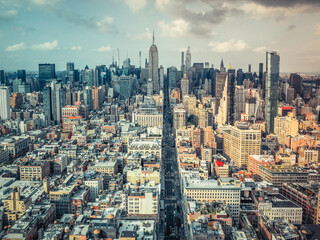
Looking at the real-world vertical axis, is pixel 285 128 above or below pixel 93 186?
above

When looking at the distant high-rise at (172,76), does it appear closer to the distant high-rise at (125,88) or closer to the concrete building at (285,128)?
the distant high-rise at (125,88)

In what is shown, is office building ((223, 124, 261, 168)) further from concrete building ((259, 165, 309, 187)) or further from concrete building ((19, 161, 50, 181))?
concrete building ((19, 161, 50, 181))

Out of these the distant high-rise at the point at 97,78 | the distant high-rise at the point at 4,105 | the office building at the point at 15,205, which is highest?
the distant high-rise at the point at 97,78

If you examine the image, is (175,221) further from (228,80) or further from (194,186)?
(228,80)

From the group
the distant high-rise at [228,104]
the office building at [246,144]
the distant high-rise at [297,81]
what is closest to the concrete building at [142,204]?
the office building at [246,144]

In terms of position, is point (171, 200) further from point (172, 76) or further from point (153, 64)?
point (153, 64)

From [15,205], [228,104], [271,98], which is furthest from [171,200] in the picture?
[228,104]

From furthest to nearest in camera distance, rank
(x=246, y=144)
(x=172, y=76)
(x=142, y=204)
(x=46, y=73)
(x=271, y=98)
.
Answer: (x=172, y=76)
(x=46, y=73)
(x=271, y=98)
(x=246, y=144)
(x=142, y=204)

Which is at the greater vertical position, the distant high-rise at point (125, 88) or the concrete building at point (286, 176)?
the distant high-rise at point (125, 88)

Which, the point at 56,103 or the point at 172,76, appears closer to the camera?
the point at 56,103

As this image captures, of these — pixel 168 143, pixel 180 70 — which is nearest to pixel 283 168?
pixel 168 143

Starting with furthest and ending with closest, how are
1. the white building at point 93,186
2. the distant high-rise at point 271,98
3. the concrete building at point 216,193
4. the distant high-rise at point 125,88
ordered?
the distant high-rise at point 125,88 → the distant high-rise at point 271,98 → the white building at point 93,186 → the concrete building at point 216,193


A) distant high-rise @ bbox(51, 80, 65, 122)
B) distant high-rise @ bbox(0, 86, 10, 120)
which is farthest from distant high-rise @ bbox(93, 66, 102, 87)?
distant high-rise @ bbox(0, 86, 10, 120)
